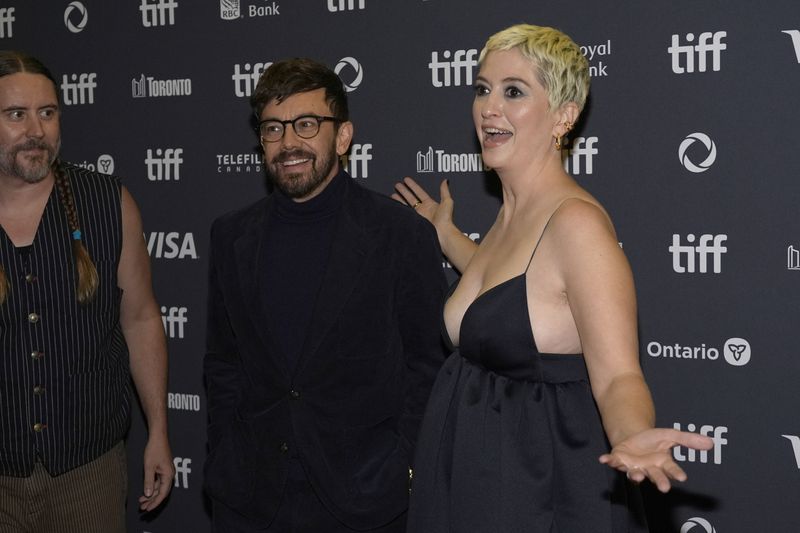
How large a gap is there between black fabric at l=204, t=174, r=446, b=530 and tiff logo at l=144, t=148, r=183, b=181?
3.64 feet

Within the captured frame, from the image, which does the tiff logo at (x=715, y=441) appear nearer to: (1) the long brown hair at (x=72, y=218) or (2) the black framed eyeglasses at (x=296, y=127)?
(2) the black framed eyeglasses at (x=296, y=127)

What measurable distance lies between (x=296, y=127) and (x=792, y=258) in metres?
1.54

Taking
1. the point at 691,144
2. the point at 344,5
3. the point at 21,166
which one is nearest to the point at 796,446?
the point at 691,144

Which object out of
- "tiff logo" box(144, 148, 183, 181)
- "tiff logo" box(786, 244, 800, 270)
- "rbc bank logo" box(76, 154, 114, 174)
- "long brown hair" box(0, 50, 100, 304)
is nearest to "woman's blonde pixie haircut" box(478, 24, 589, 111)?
"tiff logo" box(786, 244, 800, 270)

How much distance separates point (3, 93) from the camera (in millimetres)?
2703

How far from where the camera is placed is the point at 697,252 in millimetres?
2760

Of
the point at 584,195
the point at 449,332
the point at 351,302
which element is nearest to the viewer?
the point at 584,195

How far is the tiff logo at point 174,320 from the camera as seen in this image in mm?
3680

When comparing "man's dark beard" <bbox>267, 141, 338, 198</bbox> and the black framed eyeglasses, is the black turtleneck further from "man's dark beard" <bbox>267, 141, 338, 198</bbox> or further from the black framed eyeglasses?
the black framed eyeglasses

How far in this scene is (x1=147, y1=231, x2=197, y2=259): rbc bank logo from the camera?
3.62 metres

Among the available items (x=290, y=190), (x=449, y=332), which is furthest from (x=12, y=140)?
(x=449, y=332)

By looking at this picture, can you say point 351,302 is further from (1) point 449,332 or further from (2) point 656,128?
(2) point 656,128

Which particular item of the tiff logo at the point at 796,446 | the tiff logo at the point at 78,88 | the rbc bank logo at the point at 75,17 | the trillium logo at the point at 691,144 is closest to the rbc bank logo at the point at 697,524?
the tiff logo at the point at 796,446

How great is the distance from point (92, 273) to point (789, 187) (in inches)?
84.2
